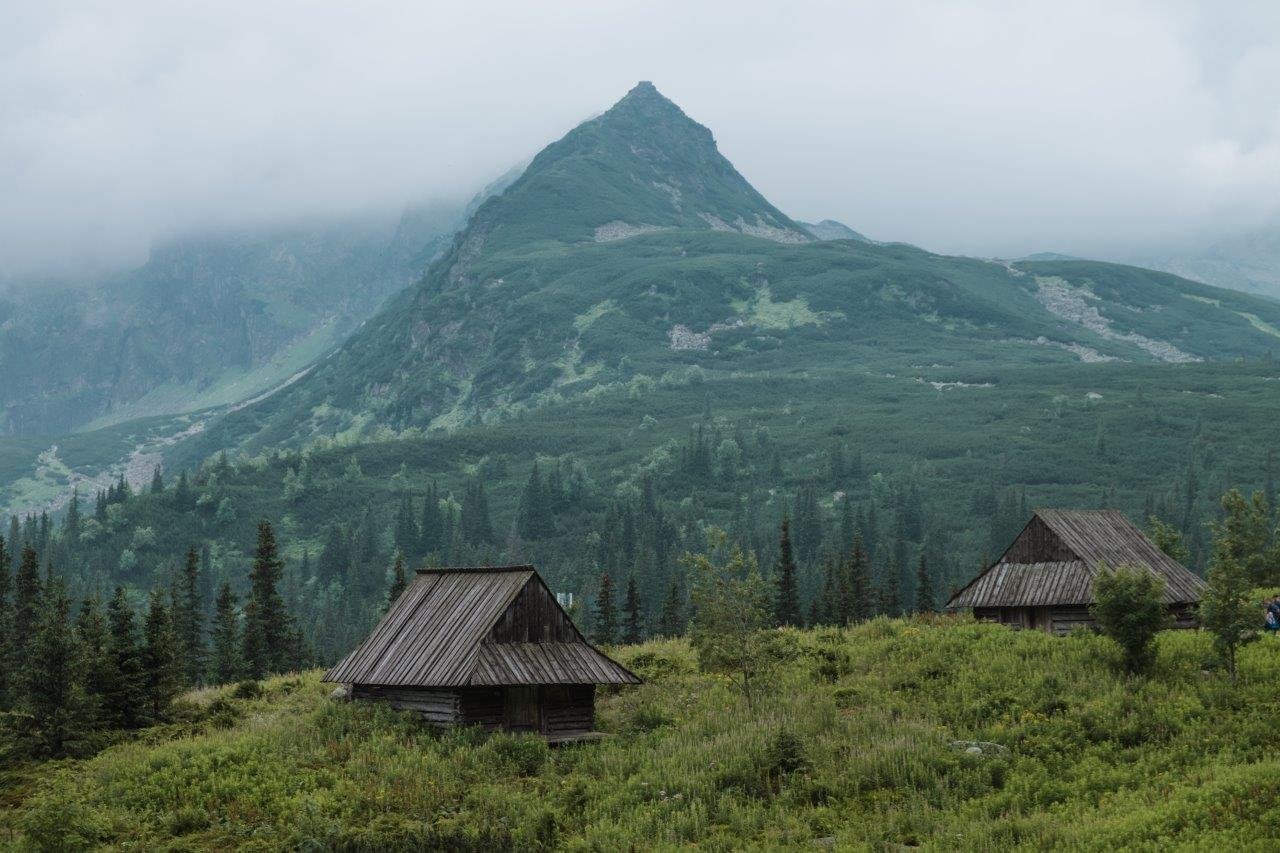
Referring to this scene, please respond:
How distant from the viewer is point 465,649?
4081 centimetres

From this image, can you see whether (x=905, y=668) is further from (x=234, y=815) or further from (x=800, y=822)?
(x=234, y=815)

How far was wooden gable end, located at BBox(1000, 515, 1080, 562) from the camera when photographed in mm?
54922

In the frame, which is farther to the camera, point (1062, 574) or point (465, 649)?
point (1062, 574)

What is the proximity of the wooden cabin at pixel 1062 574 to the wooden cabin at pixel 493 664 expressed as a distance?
20.5 metres

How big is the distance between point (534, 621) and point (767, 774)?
10852 mm

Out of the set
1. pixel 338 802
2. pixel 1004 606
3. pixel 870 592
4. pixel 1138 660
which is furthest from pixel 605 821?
pixel 870 592

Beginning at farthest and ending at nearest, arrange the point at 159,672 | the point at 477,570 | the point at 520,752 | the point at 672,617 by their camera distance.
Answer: the point at 672,617 < the point at 159,672 < the point at 477,570 < the point at 520,752

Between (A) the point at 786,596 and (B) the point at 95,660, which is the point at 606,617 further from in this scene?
(B) the point at 95,660

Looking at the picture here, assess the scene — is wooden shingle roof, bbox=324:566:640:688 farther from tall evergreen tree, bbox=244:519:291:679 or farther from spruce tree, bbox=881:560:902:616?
spruce tree, bbox=881:560:902:616

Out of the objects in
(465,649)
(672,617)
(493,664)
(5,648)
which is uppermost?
(465,649)

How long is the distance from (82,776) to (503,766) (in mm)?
11869

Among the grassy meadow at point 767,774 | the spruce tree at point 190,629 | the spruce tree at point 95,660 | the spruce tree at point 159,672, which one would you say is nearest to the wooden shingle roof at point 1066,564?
the grassy meadow at point 767,774

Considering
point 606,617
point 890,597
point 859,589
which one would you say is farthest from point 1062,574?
point 890,597

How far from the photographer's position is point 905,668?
4497 cm
